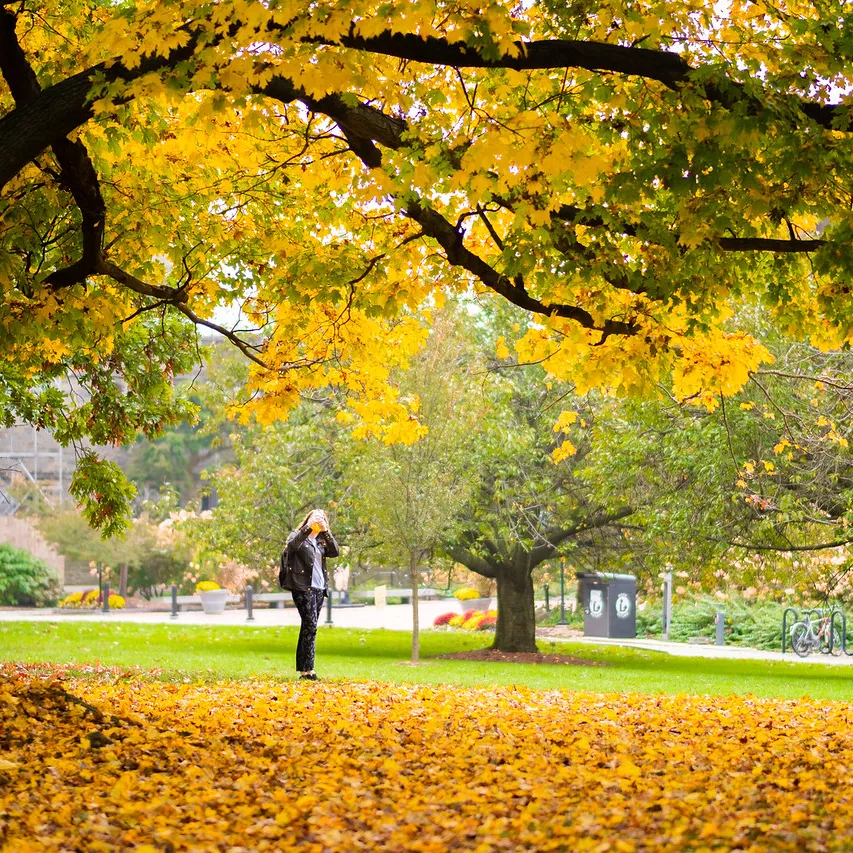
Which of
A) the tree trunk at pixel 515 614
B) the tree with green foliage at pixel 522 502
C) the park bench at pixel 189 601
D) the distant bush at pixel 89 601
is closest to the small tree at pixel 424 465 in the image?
the tree with green foliage at pixel 522 502

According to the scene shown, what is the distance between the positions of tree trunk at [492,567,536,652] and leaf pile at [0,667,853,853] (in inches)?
389

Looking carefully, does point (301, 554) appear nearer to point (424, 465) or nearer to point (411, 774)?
point (424, 465)

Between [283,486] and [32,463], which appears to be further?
[32,463]

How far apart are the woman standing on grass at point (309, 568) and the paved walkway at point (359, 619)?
380 inches

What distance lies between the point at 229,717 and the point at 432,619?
2145cm

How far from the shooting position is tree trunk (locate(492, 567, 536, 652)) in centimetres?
1917

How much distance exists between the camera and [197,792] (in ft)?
18.9

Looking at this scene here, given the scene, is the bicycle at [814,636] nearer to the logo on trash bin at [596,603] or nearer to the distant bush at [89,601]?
the logo on trash bin at [596,603]

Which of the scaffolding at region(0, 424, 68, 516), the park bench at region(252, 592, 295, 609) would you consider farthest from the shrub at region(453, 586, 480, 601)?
the scaffolding at region(0, 424, 68, 516)

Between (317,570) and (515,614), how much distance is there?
8.40m

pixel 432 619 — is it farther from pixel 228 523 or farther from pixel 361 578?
pixel 361 578

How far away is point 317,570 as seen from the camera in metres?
11.5

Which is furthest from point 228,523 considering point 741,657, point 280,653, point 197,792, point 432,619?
point 197,792

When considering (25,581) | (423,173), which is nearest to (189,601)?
(25,581)
